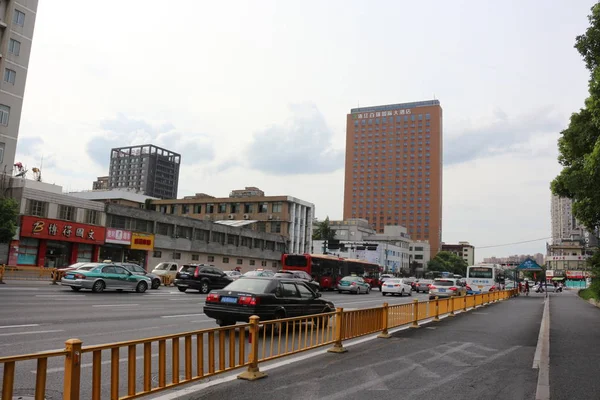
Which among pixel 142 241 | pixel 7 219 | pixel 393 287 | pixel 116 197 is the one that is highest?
pixel 116 197

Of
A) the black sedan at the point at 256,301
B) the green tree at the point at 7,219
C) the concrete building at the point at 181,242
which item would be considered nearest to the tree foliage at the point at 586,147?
the black sedan at the point at 256,301

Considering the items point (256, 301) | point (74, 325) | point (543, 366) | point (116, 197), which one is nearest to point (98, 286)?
point (74, 325)

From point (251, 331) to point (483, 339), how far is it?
7.72 metres

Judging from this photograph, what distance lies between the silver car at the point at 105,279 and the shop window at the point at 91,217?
21308 millimetres

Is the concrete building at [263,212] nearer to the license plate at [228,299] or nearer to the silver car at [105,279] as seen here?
the silver car at [105,279]

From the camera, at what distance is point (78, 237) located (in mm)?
43094

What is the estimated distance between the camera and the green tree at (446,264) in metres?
138

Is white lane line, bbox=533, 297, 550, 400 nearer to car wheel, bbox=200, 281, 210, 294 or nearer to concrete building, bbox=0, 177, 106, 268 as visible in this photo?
car wheel, bbox=200, 281, 210, 294

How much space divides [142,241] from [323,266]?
20421mm

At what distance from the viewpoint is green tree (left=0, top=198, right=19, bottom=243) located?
3341 cm

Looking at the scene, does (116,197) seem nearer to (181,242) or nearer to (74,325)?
(181,242)

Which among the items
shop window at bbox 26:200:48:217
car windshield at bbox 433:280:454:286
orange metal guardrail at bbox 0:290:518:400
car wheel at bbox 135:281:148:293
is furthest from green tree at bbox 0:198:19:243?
car windshield at bbox 433:280:454:286

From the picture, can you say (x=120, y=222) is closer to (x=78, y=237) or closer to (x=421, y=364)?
(x=78, y=237)

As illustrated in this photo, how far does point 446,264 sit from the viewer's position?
139 metres
